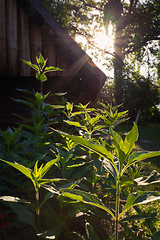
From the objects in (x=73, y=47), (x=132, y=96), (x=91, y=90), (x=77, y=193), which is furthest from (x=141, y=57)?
(x=77, y=193)

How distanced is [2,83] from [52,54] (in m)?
1.27

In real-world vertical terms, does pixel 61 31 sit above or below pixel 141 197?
above

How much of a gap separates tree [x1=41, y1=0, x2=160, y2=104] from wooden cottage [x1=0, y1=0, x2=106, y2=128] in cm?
1329

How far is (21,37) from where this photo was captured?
129 inches

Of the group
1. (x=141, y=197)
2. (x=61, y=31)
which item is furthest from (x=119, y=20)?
(x=141, y=197)

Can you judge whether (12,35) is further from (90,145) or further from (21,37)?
(90,145)

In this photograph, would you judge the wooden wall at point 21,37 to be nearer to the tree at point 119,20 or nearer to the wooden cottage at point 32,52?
the wooden cottage at point 32,52

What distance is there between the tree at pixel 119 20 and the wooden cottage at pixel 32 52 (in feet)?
43.6

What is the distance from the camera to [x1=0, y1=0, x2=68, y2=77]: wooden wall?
3.04 meters

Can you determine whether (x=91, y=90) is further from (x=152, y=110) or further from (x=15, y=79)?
(x=152, y=110)

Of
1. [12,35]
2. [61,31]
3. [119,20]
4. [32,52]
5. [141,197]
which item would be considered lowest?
[141,197]

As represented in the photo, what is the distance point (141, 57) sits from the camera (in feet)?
61.2

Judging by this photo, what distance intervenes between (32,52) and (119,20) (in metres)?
14.8

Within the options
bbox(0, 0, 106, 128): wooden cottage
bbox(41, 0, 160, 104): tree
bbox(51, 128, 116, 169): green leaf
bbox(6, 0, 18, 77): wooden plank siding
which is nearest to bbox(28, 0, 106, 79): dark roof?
bbox(0, 0, 106, 128): wooden cottage
